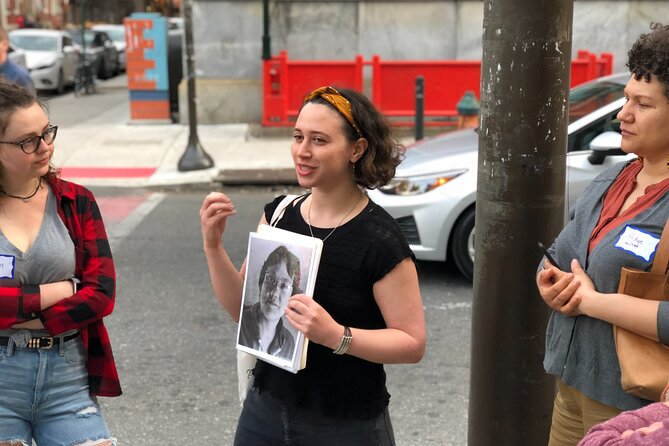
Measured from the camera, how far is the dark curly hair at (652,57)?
2357 mm

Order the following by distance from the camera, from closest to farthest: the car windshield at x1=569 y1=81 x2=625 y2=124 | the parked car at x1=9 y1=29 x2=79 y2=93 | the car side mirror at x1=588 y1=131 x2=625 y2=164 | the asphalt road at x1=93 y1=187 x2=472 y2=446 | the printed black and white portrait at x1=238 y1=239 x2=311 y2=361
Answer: the printed black and white portrait at x1=238 y1=239 x2=311 y2=361 → the asphalt road at x1=93 y1=187 x2=472 y2=446 → the car side mirror at x1=588 y1=131 x2=625 y2=164 → the car windshield at x1=569 y1=81 x2=625 y2=124 → the parked car at x1=9 y1=29 x2=79 y2=93

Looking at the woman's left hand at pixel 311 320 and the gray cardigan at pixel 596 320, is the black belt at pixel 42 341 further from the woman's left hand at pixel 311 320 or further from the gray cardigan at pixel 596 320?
A: the gray cardigan at pixel 596 320

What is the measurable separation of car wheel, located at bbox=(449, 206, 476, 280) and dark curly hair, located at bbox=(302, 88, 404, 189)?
4.15 metres

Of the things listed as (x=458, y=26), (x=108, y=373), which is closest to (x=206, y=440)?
(x=108, y=373)

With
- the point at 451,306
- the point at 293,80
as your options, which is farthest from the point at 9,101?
the point at 293,80

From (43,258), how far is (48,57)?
21093mm

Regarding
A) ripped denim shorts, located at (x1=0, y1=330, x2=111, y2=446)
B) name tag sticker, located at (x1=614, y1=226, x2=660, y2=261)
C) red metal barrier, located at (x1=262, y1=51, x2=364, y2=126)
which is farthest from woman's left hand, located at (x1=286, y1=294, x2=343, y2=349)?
red metal barrier, located at (x1=262, y1=51, x2=364, y2=126)

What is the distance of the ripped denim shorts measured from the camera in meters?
2.71

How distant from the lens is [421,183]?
6777 millimetres

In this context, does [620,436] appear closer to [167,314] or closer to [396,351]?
[396,351]

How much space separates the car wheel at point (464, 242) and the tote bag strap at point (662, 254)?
4.33 metres

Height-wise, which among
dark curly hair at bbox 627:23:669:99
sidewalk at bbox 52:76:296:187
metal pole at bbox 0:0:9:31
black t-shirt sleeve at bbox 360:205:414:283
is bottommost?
sidewalk at bbox 52:76:296:187

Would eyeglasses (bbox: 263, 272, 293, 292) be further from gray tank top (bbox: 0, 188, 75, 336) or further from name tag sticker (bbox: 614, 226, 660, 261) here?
name tag sticker (bbox: 614, 226, 660, 261)

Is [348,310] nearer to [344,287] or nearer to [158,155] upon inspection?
[344,287]
